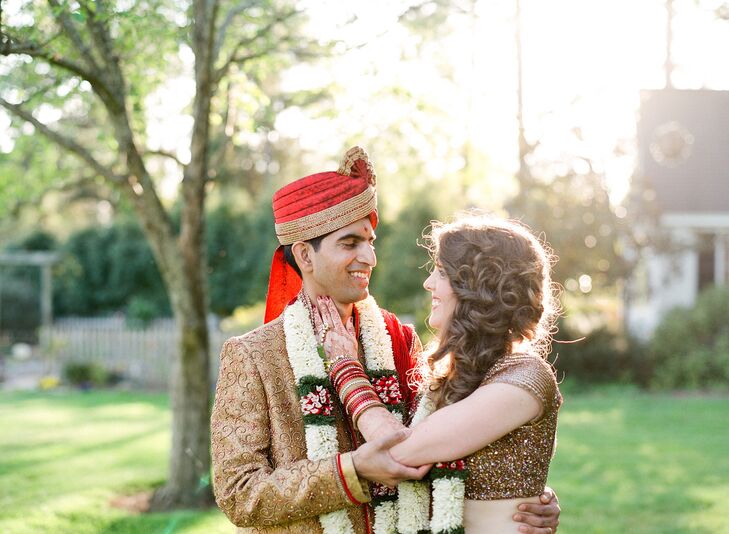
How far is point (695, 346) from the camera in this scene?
57.1 ft

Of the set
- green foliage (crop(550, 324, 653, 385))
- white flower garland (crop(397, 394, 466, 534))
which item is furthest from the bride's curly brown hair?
green foliage (crop(550, 324, 653, 385))

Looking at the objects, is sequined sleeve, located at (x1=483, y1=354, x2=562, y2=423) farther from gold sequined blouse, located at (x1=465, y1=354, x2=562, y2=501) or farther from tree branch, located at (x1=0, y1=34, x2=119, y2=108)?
tree branch, located at (x1=0, y1=34, x2=119, y2=108)

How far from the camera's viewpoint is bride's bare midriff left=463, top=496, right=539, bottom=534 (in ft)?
9.72

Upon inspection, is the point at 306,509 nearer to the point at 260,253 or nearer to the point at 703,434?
the point at 703,434

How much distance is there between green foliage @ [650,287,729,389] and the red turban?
1468 centimetres

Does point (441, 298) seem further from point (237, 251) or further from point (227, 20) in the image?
point (237, 251)

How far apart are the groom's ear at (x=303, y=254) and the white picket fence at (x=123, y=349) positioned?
15695 millimetres

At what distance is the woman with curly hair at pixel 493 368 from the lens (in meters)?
2.82

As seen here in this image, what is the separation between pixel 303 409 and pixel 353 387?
22cm

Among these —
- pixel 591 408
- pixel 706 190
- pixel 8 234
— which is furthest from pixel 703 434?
pixel 8 234

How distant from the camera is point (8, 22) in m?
6.04

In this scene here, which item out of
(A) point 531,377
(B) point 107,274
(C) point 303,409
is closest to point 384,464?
(C) point 303,409

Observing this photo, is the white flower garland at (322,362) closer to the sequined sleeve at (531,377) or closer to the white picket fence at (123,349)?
the sequined sleeve at (531,377)

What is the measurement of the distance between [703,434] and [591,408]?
3.05 metres
